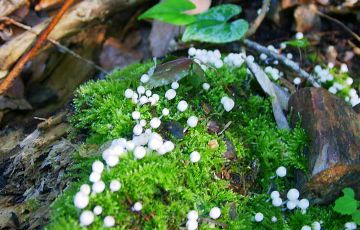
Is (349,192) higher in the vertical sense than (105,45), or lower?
lower

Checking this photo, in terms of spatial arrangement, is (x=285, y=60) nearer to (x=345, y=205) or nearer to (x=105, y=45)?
(x=345, y=205)

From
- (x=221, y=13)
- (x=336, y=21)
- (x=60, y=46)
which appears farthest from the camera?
(x=336, y=21)

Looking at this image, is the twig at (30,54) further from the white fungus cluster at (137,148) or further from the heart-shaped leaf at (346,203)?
the heart-shaped leaf at (346,203)

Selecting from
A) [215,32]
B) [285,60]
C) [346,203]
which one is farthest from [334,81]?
[346,203]

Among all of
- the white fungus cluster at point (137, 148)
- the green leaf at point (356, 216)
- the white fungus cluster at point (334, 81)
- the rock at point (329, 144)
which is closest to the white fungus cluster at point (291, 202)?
the rock at point (329, 144)

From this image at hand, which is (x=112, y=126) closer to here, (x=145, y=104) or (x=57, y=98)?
(x=145, y=104)

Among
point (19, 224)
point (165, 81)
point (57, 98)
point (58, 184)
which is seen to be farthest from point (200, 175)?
point (57, 98)
